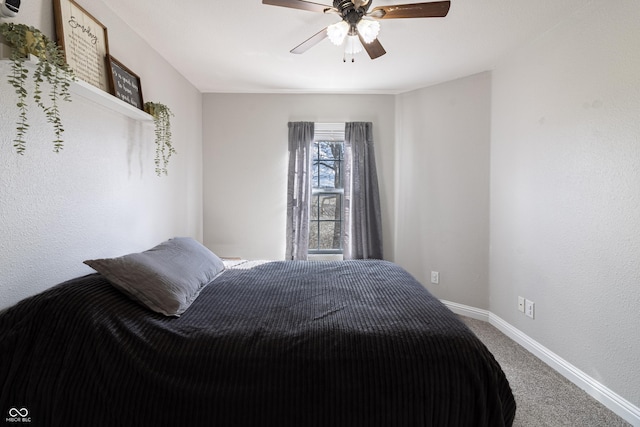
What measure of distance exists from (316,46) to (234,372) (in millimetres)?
2288

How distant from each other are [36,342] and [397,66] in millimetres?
2969

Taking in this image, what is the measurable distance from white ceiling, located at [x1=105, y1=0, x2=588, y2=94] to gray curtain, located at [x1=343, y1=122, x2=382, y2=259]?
542 millimetres

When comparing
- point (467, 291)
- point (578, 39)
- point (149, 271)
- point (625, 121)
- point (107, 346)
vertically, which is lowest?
point (467, 291)

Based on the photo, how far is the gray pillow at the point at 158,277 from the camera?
53.3 inches

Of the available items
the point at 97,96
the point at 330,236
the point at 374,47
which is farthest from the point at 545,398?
→ the point at 97,96

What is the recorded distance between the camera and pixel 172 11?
6.22 ft

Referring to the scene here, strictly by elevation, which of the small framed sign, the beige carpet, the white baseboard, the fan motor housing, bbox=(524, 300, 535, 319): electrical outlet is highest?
the fan motor housing

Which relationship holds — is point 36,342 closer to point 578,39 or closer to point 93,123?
point 93,123

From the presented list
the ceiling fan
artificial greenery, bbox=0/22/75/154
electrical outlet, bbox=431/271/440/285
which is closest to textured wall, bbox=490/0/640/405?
electrical outlet, bbox=431/271/440/285

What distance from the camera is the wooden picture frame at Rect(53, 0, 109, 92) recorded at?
4.77ft

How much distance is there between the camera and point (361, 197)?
3258mm

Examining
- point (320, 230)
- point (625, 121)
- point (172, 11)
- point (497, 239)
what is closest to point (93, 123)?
point (172, 11)

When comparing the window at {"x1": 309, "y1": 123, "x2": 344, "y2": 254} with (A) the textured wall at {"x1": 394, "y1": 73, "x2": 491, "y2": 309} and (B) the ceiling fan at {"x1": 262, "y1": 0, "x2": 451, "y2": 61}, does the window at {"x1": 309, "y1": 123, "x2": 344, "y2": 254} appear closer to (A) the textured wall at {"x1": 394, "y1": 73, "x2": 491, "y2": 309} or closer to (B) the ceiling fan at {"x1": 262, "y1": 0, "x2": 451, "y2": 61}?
(A) the textured wall at {"x1": 394, "y1": 73, "x2": 491, "y2": 309}

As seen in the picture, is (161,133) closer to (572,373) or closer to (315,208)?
(315,208)
